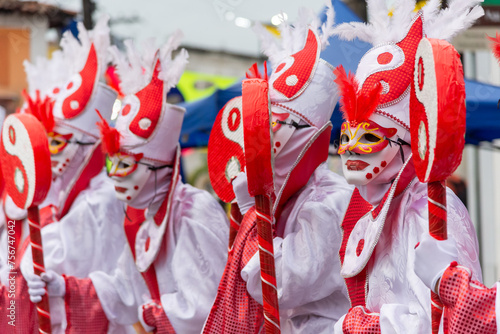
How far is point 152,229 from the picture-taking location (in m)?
4.68

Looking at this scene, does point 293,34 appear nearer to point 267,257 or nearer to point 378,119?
point 378,119

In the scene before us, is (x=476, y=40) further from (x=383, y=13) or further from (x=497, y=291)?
(x=497, y=291)

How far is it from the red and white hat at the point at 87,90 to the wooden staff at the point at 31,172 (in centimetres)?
77

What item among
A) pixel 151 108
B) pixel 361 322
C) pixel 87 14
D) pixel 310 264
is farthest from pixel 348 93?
pixel 87 14

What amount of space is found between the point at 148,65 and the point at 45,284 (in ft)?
4.60

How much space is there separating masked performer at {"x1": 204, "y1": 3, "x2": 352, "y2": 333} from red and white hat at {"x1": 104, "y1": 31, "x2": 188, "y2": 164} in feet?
3.28

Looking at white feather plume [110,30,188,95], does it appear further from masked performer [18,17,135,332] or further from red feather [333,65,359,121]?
red feather [333,65,359,121]

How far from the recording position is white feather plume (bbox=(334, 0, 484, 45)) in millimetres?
3102

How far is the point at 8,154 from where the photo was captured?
15.0 feet

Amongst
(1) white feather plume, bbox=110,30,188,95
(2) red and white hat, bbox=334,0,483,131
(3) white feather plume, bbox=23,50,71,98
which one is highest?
(2) red and white hat, bbox=334,0,483,131

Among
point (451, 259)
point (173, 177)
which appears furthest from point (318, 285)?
point (173, 177)

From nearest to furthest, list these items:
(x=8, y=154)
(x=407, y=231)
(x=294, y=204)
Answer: (x=407, y=231), (x=294, y=204), (x=8, y=154)

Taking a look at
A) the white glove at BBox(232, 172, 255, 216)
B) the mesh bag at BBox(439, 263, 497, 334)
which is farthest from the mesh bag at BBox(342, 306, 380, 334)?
the white glove at BBox(232, 172, 255, 216)

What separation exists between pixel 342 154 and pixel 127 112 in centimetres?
186
